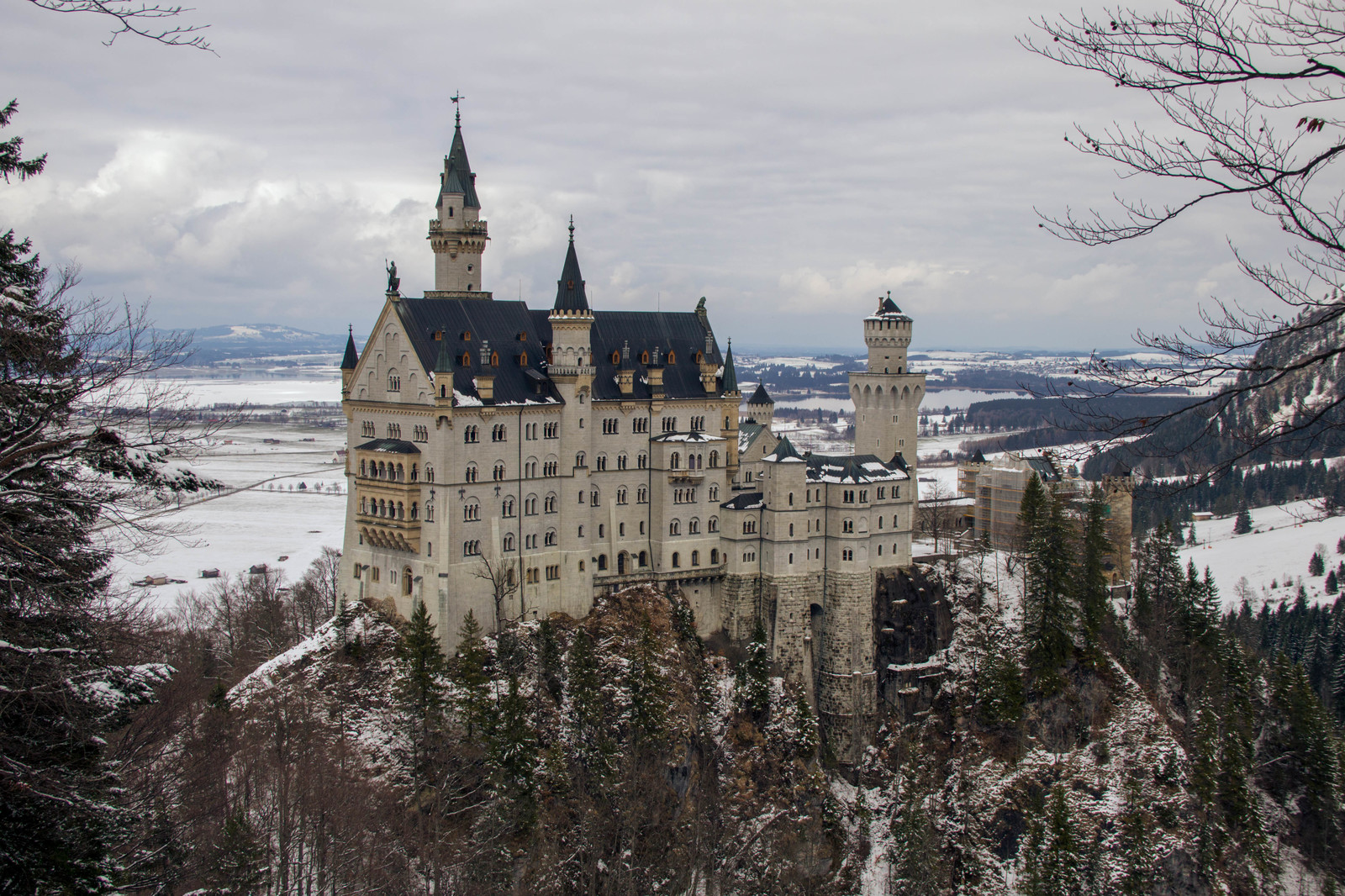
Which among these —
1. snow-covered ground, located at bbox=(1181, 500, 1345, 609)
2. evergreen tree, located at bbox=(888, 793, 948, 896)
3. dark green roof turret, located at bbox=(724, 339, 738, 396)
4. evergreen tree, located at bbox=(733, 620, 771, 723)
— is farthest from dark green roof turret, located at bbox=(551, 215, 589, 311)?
snow-covered ground, located at bbox=(1181, 500, 1345, 609)

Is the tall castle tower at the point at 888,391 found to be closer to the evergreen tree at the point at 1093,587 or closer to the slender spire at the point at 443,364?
the evergreen tree at the point at 1093,587

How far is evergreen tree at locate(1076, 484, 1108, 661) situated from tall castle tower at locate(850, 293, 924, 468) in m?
16.4

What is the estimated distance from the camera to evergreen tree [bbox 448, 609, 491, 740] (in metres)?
64.6

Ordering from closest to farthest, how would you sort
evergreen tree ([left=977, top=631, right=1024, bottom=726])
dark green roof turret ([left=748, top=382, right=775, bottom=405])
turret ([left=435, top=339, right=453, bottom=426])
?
1. turret ([left=435, top=339, right=453, bottom=426])
2. evergreen tree ([left=977, top=631, right=1024, bottom=726])
3. dark green roof turret ([left=748, top=382, right=775, bottom=405])

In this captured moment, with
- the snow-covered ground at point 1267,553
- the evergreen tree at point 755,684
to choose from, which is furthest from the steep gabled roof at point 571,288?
the snow-covered ground at point 1267,553

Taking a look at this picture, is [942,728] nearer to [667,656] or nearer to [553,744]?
[667,656]

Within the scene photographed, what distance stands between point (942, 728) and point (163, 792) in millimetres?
61475

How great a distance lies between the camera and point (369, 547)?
76625 millimetres

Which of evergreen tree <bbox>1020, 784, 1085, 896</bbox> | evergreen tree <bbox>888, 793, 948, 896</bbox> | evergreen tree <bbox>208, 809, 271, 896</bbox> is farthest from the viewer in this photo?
evergreen tree <bbox>888, 793, 948, 896</bbox>

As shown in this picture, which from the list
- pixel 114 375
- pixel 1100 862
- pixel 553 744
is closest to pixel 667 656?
A: pixel 553 744

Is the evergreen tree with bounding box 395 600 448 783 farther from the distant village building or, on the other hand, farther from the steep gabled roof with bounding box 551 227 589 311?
the distant village building

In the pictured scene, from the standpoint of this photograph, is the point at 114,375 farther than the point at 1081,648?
No

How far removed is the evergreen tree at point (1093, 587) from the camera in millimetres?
86125

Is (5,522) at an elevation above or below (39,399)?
below
